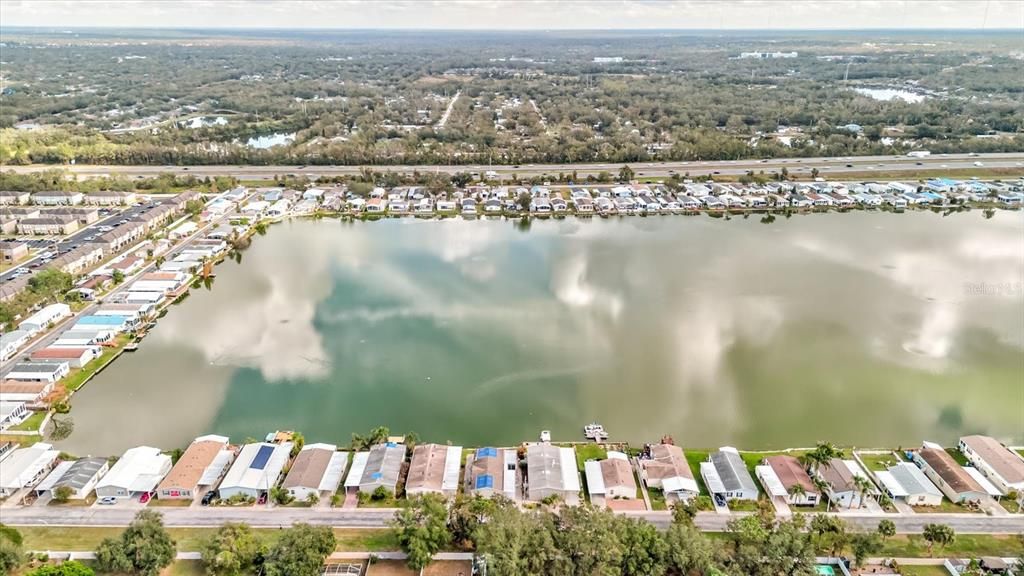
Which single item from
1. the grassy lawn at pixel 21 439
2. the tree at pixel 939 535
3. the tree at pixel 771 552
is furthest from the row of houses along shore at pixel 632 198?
the tree at pixel 771 552

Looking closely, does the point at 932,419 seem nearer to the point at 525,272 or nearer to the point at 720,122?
the point at 525,272

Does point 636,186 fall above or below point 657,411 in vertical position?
above

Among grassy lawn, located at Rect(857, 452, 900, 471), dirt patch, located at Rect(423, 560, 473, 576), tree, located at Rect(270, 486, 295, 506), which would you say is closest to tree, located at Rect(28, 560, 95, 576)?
tree, located at Rect(270, 486, 295, 506)

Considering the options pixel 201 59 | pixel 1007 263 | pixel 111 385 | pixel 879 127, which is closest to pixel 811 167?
pixel 879 127

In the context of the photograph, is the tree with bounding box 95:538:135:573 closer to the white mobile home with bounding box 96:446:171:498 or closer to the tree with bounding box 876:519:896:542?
the white mobile home with bounding box 96:446:171:498

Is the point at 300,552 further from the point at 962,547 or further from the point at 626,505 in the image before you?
the point at 962,547

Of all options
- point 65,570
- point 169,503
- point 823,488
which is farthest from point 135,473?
point 823,488

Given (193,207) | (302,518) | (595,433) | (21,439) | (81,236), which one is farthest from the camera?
(193,207)
